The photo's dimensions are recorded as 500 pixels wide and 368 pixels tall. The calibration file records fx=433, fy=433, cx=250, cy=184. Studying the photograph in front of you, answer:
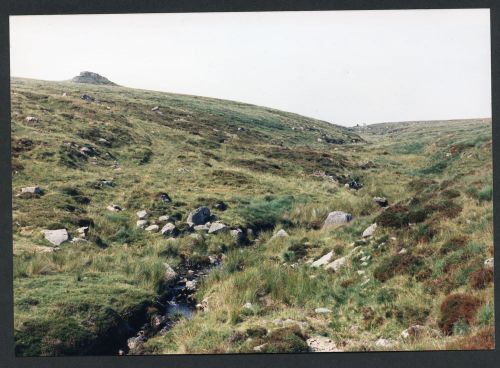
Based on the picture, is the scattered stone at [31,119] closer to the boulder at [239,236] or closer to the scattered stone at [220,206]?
the scattered stone at [220,206]

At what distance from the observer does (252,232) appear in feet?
50.8

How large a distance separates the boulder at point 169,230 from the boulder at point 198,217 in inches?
22.1

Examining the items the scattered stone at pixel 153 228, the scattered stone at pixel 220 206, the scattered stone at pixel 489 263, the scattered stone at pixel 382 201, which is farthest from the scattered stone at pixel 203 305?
the scattered stone at pixel 489 263

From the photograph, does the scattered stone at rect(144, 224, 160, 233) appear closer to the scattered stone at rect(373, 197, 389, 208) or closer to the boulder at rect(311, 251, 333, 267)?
the boulder at rect(311, 251, 333, 267)

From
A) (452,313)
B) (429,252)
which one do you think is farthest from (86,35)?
(452,313)

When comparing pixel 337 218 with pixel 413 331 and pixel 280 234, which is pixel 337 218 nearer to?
pixel 280 234

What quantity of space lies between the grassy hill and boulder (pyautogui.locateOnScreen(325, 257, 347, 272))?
5.1 inches

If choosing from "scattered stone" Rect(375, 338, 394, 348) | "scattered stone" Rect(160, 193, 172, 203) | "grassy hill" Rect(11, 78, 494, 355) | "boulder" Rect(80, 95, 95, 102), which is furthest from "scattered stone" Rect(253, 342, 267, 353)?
"boulder" Rect(80, 95, 95, 102)

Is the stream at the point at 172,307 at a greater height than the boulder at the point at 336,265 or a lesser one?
lesser

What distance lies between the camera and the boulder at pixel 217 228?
15094 millimetres

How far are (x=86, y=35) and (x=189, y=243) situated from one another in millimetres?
7768

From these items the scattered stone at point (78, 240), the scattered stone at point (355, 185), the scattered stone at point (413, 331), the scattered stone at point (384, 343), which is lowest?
the scattered stone at point (384, 343)

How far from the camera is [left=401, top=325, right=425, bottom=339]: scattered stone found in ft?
39.0

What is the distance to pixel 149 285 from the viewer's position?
44.6 ft
